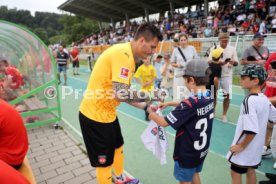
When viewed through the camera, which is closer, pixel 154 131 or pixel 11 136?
pixel 11 136

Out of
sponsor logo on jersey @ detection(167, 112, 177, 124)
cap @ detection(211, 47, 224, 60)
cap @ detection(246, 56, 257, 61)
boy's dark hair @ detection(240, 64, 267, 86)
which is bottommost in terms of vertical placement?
sponsor logo on jersey @ detection(167, 112, 177, 124)

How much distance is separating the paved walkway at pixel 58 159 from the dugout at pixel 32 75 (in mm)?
544

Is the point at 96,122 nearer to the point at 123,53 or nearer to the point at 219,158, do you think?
the point at 123,53

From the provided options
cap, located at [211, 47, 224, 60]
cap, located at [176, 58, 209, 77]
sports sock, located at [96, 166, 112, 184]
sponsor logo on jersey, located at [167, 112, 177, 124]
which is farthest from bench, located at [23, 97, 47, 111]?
cap, located at [176, 58, 209, 77]

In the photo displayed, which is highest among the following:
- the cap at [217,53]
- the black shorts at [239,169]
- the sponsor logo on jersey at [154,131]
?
the cap at [217,53]

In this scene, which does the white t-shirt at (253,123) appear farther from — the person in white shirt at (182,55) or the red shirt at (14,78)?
the red shirt at (14,78)

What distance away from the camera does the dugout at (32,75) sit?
18.2 feet

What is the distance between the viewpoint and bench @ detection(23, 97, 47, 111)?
579 centimetres

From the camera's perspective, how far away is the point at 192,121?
2.41m

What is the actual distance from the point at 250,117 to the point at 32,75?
6.27 metres

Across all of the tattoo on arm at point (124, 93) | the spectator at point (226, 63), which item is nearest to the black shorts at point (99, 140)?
the tattoo on arm at point (124, 93)

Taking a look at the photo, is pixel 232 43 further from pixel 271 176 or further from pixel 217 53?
pixel 271 176

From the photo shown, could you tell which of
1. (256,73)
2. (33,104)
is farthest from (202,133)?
(33,104)

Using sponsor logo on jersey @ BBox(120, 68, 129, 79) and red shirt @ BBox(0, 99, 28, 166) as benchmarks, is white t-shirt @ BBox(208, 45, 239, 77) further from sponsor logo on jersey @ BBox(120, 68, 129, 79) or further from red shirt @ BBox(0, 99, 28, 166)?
red shirt @ BBox(0, 99, 28, 166)
